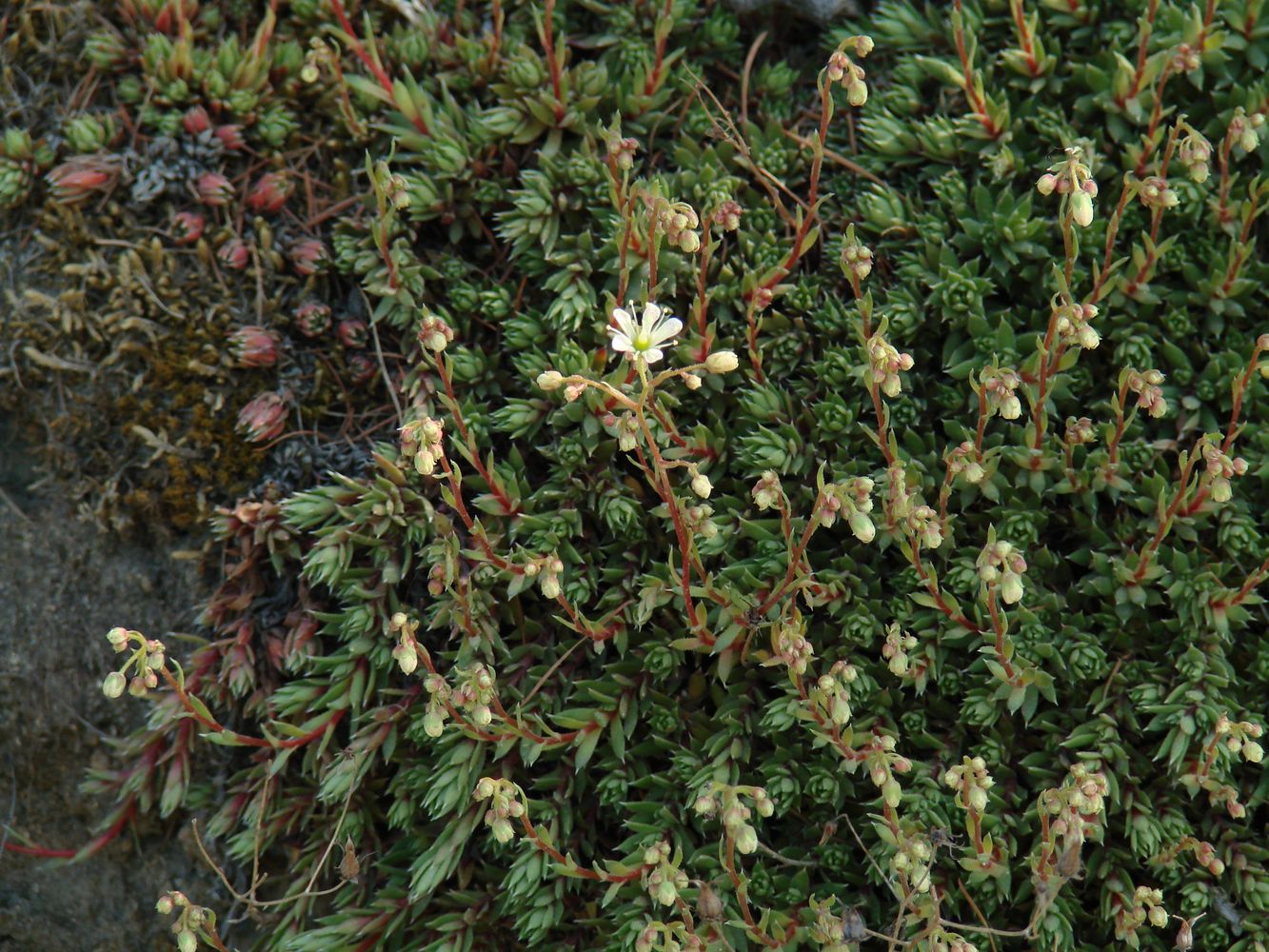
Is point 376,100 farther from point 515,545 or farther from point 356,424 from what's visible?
point 515,545

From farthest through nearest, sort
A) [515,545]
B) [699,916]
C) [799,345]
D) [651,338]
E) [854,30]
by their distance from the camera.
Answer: [854,30] < [799,345] < [515,545] < [699,916] < [651,338]

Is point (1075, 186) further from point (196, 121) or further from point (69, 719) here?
point (69, 719)

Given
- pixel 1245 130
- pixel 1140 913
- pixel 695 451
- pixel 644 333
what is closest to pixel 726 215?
pixel 644 333

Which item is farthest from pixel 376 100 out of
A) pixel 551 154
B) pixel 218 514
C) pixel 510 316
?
pixel 218 514

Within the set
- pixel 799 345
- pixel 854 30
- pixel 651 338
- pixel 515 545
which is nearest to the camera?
pixel 651 338

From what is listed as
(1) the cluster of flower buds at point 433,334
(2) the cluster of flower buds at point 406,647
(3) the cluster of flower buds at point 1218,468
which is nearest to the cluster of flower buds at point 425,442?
(1) the cluster of flower buds at point 433,334

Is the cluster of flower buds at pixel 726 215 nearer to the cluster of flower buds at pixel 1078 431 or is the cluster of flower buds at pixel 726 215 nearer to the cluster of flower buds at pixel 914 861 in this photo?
the cluster of flower buds at pixel 1078 431

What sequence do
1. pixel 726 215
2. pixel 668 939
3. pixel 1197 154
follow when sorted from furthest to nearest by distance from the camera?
pixel 726 215
pixel 1197 154
pixel 668 939
